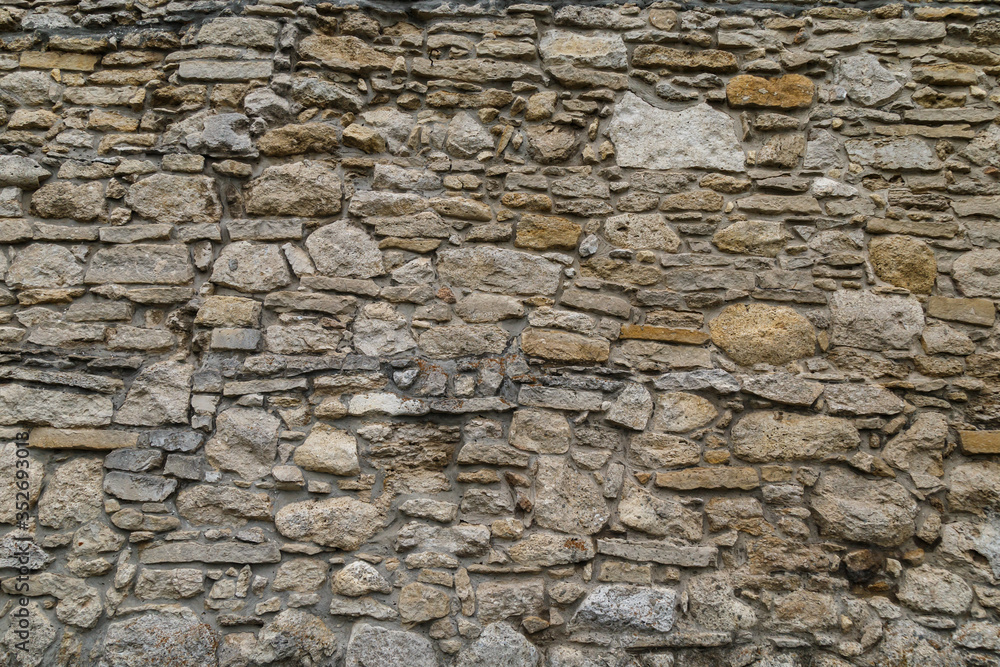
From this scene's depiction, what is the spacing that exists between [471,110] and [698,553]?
6.58 feet

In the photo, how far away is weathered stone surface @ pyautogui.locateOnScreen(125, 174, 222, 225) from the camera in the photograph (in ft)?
7.88

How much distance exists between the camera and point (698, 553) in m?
2.16

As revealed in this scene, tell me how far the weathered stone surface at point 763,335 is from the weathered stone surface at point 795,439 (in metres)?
0.25

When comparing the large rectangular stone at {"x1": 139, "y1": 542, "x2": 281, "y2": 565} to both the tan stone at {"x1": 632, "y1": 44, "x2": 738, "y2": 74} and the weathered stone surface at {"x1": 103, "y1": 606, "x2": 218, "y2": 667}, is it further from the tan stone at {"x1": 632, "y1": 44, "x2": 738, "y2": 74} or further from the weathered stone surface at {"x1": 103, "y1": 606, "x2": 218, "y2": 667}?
the tan stone at {"x1": 632, "y1": 44, "x2": 738, "y2": 74}

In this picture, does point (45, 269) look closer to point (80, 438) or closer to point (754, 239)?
point (80, 438)

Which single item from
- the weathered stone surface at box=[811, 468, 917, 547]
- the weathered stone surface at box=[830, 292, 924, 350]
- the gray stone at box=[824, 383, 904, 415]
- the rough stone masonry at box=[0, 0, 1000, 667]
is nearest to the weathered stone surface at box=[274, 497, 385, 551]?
the rough stone masonry at box=[0, 0, 1000, 667]

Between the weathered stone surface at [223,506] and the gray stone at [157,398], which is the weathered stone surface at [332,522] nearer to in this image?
the weathered stone surface at [223,506]

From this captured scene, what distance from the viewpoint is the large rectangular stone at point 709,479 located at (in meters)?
2.21

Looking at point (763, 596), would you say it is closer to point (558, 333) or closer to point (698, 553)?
point (698, 553)

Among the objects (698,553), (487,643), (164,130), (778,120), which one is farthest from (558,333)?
(164,130)

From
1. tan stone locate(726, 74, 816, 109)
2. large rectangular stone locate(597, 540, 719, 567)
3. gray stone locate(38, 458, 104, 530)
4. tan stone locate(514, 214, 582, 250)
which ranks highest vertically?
tan stone locate(726, 74, 816, 109)

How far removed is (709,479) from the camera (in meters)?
2.22

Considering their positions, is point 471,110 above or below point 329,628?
above

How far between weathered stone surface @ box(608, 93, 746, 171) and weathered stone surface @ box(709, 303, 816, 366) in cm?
Answer: 64
